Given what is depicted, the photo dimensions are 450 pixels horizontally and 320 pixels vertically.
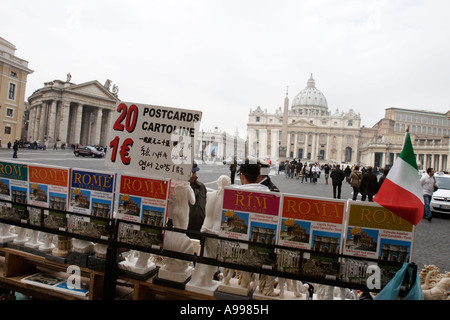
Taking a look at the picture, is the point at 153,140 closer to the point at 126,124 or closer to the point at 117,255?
the point at 126,124

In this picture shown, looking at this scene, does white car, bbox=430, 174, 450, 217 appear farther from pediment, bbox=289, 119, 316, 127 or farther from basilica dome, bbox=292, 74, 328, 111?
basilica dome, bbox=292, 74, 328, 111

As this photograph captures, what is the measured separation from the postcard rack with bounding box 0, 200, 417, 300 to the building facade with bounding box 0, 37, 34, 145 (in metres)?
45.6

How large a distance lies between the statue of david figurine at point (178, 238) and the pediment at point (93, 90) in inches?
2396

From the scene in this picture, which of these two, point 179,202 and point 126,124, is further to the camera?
point 126,124

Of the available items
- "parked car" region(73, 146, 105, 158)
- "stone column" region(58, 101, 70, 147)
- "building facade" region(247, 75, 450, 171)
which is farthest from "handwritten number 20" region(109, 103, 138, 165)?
"building facade" region(247, 75, 450, 171)

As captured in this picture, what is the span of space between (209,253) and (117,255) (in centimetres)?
80

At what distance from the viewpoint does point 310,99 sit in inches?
5098

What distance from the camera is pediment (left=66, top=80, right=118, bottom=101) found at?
2228 inches

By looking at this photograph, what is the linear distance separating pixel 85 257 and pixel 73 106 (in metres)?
63.8

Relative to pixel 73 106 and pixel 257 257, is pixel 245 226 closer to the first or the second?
pixel 257 257

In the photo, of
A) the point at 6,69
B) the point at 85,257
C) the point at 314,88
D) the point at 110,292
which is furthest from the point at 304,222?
the point at 314,88

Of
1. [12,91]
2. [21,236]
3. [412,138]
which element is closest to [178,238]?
[21,236]
